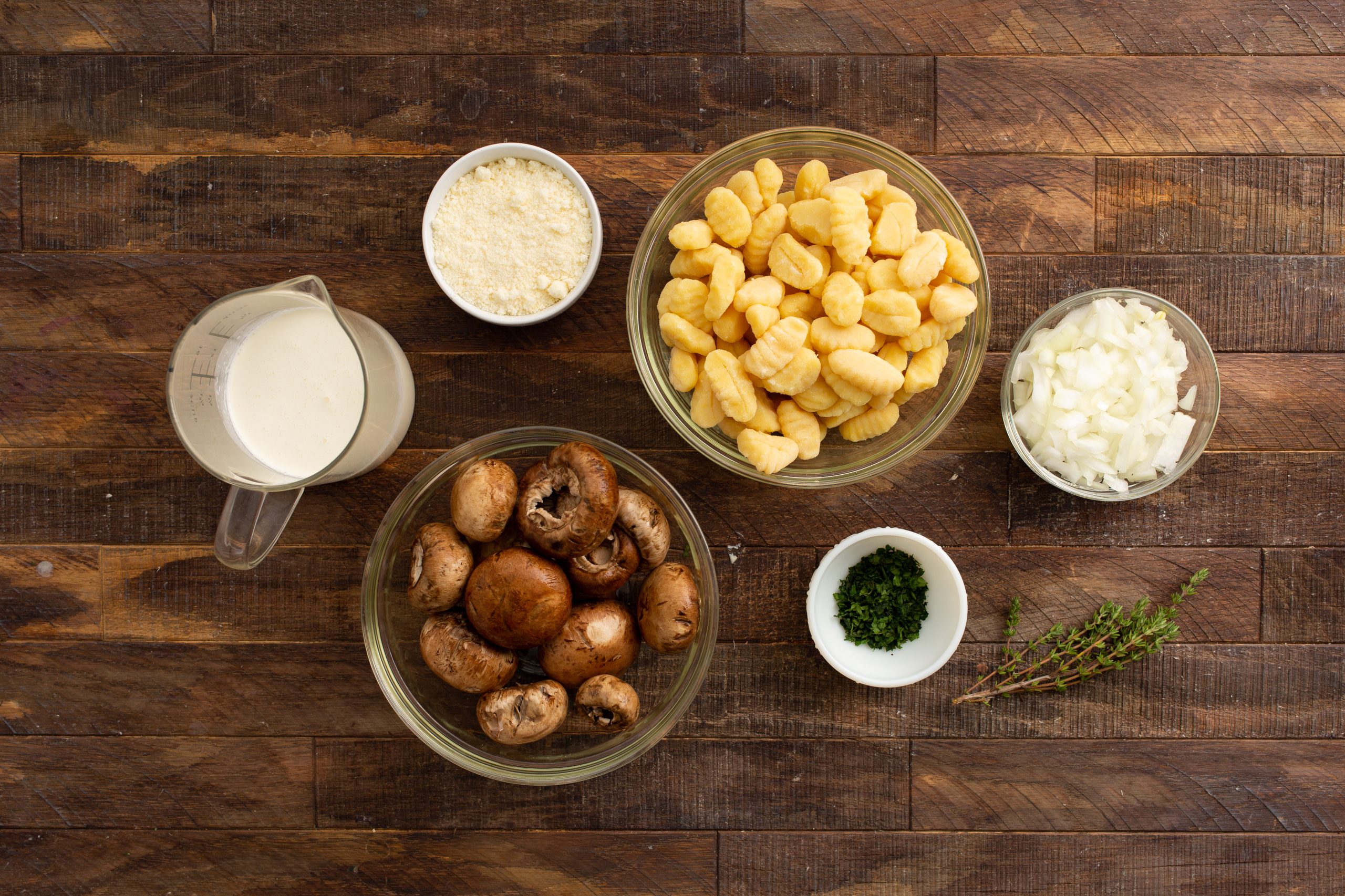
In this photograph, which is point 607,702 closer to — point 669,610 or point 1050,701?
point 669,610

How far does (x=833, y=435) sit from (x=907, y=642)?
1.55 ft

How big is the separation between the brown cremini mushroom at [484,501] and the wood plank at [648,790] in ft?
2.10

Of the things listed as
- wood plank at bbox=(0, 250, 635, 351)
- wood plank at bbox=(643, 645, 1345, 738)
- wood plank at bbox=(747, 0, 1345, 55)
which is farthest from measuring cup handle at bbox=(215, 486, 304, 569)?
wood plank at bbox=(747, 0, 1345, 55)

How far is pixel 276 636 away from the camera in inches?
68.4

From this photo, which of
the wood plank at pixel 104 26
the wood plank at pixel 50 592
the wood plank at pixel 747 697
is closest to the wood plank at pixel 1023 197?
the wood plank at pixel 747 697

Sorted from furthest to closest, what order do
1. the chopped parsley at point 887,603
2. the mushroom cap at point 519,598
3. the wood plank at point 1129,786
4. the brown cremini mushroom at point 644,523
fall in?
the wood plank at point 1129,786 < the chopped parsley at point 887,603 < the brown cremini mushroom at point 644,523 < the mushroom cap at point 519,598

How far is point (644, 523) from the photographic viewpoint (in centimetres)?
145

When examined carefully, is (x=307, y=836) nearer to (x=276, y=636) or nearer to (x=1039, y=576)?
(x=276, y=636)

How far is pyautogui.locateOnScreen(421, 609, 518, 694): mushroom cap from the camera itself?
55.1 inches

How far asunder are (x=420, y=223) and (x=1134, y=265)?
4.96 ft

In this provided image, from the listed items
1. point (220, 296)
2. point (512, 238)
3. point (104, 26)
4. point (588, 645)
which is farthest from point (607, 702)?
point (104, 26)

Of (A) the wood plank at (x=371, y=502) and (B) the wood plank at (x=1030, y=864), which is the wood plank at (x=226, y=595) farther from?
(B) the wood plank at (x=1030, y=864)

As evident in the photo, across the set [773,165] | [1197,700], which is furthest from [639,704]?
[1197,700]

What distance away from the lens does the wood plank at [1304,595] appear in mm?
1768
